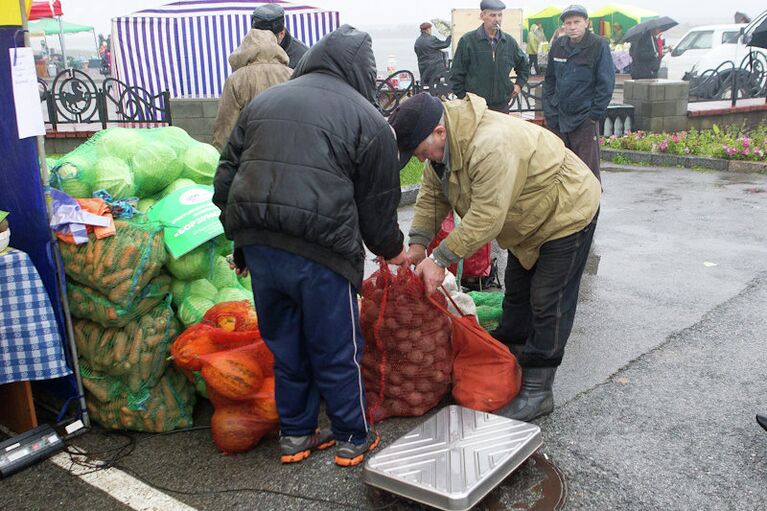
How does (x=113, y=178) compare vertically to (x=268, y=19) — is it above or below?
below

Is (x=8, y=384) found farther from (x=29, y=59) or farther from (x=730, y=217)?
(x=730, y=217)

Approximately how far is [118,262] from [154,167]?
762 millimetres

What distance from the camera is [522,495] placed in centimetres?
312

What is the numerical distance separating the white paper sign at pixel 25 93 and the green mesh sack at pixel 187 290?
1019 millimetres

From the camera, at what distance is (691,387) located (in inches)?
161

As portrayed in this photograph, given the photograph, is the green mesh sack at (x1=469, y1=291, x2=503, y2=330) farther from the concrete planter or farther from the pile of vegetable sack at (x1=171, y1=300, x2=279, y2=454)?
the concrete planter

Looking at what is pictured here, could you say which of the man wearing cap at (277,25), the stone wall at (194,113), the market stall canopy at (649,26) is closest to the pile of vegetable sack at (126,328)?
the man wearing cap at (277,25)

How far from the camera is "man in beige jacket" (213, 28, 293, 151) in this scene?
5363 millimetres

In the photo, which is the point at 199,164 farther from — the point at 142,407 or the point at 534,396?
the point at 534,396

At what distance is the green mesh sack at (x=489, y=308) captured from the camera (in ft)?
14.9

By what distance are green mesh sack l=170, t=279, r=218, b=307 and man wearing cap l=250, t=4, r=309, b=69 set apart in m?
2.36

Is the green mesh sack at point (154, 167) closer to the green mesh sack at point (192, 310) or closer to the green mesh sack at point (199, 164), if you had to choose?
the green mesh sack at point (199, 164)

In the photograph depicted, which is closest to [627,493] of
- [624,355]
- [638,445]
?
[638,445]

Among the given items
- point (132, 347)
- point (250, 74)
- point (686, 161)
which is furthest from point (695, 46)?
point (132, 347)
